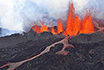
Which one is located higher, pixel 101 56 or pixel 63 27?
pixel 63 27

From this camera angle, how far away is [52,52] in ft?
149

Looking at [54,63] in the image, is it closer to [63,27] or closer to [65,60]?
[65,60]

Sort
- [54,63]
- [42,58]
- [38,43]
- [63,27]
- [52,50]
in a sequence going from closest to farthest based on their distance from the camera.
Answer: [54,63] → [42,58] → [52,50] → [38,43] → [63,27]

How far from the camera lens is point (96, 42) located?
48.9 m

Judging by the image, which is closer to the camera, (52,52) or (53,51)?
(52,52)

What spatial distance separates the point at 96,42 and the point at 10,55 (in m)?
38.1

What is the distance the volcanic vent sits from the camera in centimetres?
3791

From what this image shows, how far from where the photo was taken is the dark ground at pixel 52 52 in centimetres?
3747

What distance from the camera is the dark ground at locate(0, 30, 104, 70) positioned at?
3747cm

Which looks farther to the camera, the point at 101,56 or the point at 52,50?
the point at 52,50

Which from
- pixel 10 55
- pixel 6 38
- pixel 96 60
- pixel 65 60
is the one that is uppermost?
pixel 6 38

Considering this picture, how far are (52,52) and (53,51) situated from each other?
3.32 feet

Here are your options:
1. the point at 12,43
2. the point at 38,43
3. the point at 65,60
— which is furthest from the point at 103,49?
the point at 12,43

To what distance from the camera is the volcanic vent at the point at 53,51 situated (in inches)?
1492
